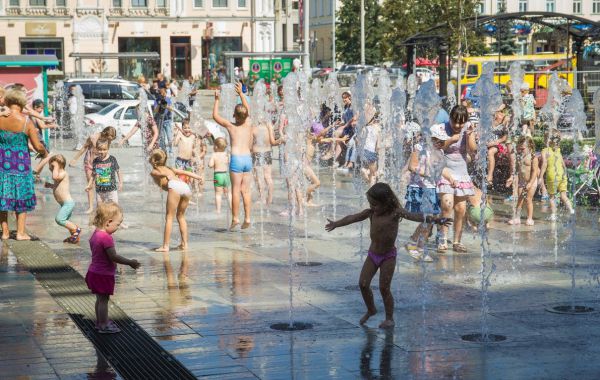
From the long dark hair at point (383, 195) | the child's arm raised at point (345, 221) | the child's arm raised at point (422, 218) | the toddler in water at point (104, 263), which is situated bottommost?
the toddler in water at point (104, 263)

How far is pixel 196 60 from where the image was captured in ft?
225

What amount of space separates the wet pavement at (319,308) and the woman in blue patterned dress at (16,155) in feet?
1.92

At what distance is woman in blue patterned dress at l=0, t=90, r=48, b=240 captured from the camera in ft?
40.1

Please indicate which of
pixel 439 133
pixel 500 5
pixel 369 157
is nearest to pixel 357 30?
pixel 500 5

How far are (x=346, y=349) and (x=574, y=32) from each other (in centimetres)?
2360

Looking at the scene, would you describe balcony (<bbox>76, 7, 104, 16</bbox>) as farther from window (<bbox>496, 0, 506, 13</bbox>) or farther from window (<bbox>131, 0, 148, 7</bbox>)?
window (<bbox>496, 0, 506, 13</bbox>)

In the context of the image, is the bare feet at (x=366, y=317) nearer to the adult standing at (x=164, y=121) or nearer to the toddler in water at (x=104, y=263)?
the toddler in water at (x=104, y=263)

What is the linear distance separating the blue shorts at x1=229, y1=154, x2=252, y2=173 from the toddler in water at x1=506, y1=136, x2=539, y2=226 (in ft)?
11.6

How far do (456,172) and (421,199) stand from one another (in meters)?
0.58

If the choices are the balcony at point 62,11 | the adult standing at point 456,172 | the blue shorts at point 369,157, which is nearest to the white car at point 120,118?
the blue shorts at point 369,157

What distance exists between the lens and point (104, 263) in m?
8.12

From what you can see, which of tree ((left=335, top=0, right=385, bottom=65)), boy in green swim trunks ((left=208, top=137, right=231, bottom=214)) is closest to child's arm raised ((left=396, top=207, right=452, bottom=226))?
boy in green swim trunks ((left=208, top=137, right=231, bottom=214))

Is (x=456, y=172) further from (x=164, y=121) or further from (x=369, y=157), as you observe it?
(x=164, y=121)

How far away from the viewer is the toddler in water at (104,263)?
Result: 8.08 metres
